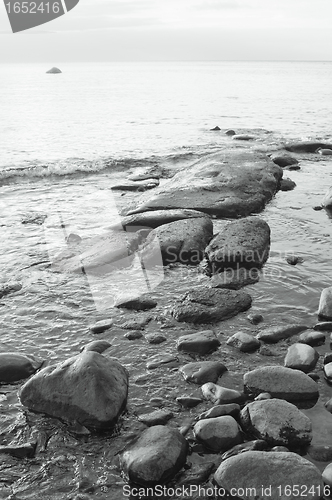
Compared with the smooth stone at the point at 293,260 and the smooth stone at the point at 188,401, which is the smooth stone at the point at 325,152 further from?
the smooth stone at the point at 188,401

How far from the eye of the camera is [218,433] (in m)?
3.43

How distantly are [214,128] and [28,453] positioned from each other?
2094cm

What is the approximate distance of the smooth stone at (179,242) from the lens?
6727 mm

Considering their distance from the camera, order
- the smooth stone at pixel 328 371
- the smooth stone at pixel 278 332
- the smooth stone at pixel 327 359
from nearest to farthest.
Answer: the smooth stone at pixel 328 371 → the smooth stone at pixel 327 359 → the smooth stone at pixel 278 332

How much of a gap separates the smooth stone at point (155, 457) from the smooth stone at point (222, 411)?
0.34 m

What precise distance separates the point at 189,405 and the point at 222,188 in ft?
20.2

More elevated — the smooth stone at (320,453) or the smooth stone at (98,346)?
the smooth stone at (98,346)

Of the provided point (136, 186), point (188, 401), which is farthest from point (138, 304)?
point (136, 186)

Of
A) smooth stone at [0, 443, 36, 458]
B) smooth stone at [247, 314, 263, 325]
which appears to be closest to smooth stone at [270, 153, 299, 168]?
smooth stone at [247, 314, 263, 325]

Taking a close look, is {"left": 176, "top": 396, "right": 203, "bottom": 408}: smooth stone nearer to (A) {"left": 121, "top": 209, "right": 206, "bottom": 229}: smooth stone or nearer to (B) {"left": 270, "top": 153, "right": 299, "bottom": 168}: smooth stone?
(A) {"left": 121, "top": 209, "right": 206, "bottom": 229}: smooth stone

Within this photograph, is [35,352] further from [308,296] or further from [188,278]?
[308,296]

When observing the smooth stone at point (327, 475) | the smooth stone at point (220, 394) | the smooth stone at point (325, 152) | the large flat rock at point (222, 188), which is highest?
the smooth stone at point (327, 475)

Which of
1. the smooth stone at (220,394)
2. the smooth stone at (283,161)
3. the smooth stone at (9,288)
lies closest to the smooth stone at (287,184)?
the smooth stone at (283,161)

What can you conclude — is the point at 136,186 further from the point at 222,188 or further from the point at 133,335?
the point at 133,335
